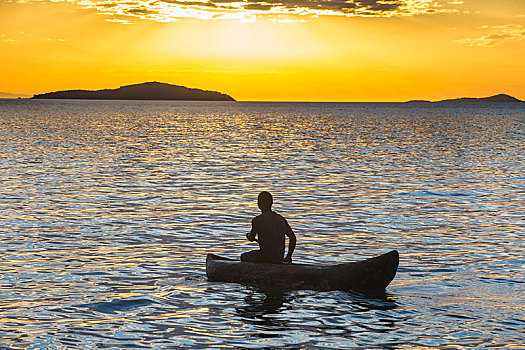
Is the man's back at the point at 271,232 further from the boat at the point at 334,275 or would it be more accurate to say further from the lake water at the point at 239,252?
the lake water at the point at 239,252

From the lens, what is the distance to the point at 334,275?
49.1ft

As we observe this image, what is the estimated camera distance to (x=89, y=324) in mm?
12625

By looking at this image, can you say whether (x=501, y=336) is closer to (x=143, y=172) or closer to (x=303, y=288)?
(x=303, y=288)

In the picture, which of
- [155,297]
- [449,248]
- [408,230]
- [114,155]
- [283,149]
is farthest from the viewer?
[283,149]

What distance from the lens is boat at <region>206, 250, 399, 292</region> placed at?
14805 millimetres

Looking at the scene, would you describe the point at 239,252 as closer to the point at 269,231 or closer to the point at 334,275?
the point at 269,231

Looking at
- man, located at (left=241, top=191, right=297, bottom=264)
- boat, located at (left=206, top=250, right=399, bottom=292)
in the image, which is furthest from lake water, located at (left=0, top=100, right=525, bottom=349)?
man, located at (left=241, top=191, right=297, bottom=264)

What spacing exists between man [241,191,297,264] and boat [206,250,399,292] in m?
0.30

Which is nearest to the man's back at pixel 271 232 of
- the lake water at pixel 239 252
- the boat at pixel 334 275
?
the boat at pixel 334 275

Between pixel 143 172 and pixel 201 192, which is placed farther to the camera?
pixel 143 172

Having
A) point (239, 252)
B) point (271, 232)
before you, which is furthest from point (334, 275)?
point (239, 252)

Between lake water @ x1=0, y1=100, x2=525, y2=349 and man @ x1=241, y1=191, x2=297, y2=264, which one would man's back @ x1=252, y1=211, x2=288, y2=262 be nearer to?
man @ x1=241, y1=191, x2=297, y2=264

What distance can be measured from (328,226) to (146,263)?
7599 mm

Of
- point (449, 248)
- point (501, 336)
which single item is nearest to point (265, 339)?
point (501, 336)
